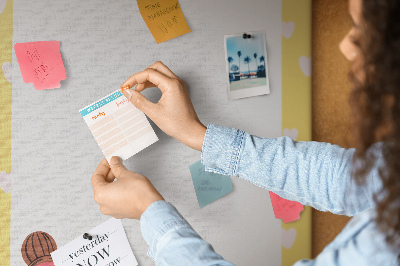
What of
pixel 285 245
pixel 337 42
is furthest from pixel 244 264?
pixel 337 42

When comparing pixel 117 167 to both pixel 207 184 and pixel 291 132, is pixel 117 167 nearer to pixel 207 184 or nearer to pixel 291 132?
pixel 207 184

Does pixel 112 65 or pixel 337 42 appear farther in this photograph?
pixel 337 42

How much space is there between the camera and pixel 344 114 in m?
0.92

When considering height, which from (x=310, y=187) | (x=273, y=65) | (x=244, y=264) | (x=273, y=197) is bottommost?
(x=244, y=264)

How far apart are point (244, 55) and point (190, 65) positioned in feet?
0.42

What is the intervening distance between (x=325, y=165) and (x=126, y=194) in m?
0.33

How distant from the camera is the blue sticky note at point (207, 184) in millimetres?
794

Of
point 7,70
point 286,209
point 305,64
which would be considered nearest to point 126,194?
point 7,70

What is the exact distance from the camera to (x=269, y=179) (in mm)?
662

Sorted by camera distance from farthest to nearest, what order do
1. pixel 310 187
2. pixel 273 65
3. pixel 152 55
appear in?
1. pixel 273 65
2. pixel 152 55
3. pixel 310 187

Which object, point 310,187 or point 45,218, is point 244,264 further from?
Result: point 45,218

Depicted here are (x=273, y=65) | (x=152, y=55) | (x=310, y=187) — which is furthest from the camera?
(x=273, y=65)

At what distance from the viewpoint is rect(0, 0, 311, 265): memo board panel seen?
692 mm

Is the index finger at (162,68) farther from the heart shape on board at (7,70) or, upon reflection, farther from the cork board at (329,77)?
the cork board at (329,77)
